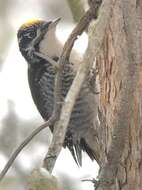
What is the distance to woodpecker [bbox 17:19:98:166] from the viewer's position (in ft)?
11.6

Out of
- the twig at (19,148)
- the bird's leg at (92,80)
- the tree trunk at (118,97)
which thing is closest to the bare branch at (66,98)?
the twig at (19,148)

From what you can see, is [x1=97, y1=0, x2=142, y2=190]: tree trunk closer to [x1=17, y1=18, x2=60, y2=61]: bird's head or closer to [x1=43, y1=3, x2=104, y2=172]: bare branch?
[x1=43, y1=3, x2=104, y2=172]: bare branch

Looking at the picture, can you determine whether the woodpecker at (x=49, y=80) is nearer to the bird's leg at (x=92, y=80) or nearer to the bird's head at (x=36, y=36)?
the bird's head at (x=36, y=36)

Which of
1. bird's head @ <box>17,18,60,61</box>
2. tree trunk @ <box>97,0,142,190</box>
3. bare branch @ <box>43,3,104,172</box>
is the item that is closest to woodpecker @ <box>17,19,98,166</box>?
bird's head @ <box>17,18,60,61</box>

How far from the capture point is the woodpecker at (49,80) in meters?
3.53

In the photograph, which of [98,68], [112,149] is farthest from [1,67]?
[112,149]

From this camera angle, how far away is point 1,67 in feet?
13.2

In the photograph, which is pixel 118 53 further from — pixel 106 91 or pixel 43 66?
pixel 43 66

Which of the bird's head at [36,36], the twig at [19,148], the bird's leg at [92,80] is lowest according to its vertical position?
the twig at [19,148]

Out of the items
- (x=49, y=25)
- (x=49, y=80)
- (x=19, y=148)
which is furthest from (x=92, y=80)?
(x=19, y=148)

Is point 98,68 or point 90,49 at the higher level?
point 98,68

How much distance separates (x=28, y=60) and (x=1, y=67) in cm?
42

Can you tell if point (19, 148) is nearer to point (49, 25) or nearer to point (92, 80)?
point (92, 80)

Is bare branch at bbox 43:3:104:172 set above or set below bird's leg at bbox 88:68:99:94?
below
